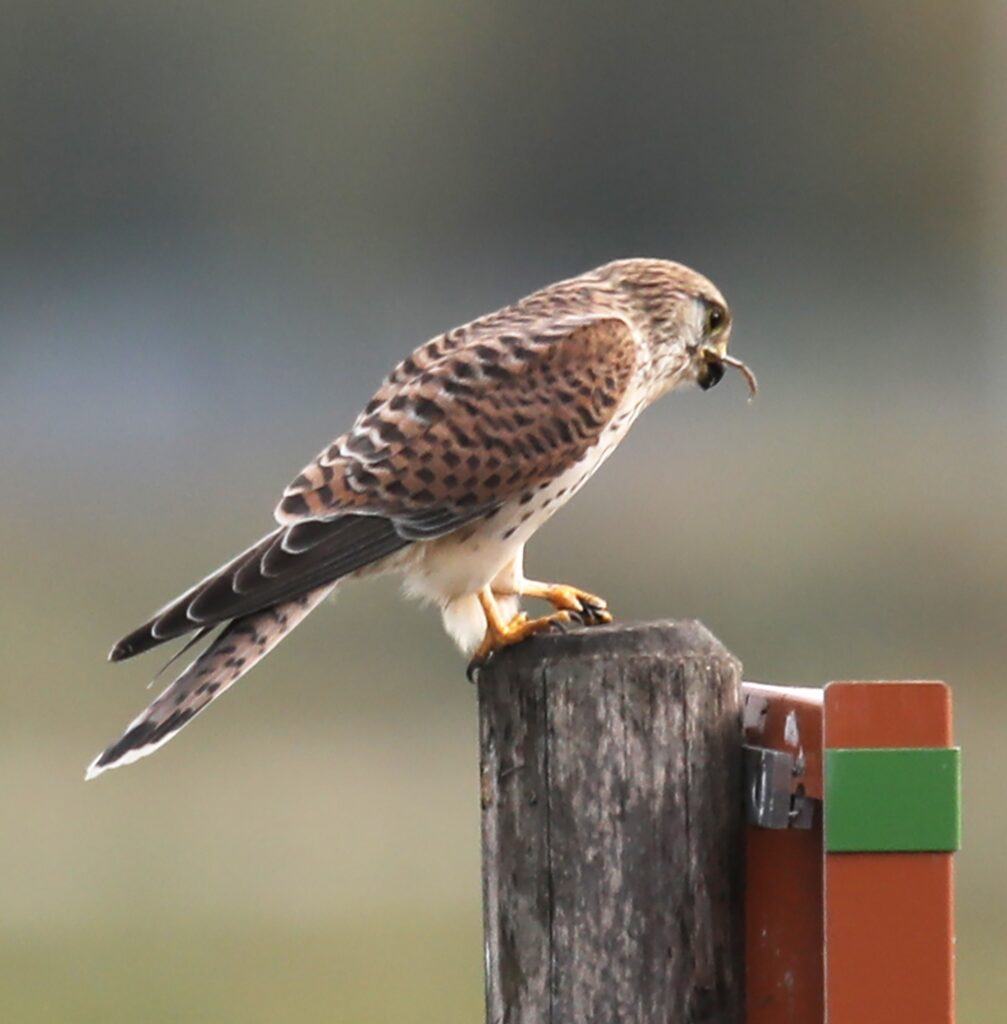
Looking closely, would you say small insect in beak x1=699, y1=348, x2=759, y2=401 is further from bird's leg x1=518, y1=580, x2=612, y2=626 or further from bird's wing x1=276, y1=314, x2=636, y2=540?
bird's leg x1=518, y1=580, x2=612, y2=626

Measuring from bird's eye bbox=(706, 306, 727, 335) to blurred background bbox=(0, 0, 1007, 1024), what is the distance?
3.46 metres

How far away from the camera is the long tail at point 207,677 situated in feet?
12.3

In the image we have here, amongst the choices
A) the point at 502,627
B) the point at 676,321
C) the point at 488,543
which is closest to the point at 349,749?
the point at 676,321

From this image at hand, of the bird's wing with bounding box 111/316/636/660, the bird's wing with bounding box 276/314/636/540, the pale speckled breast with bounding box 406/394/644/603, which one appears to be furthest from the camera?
the pale speckled breast with bounding box 406/394/644/603

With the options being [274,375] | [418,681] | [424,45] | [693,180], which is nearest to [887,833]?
[418,681]

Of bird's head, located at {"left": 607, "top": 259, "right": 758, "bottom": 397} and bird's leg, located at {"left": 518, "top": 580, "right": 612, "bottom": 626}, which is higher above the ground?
bird's head, located at {"left": 607, "top": 259, "right": 758, "bottom": 397}

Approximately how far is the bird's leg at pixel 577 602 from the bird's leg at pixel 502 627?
34 mm

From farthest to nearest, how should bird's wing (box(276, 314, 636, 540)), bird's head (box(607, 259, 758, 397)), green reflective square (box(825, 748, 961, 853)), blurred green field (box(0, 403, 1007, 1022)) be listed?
blurred green field (box(0, 403, 1007, 1022)), bird's head (box(607, 259, 758, 397)), bird's wing (box(276, 314, 636, 540)), green reflective square (box(825, 748, 961, 853))

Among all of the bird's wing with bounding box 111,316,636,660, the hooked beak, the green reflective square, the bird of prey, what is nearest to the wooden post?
the green reflective square

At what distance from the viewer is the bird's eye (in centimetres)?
485

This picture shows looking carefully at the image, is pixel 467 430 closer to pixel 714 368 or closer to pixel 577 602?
pixel 577 602

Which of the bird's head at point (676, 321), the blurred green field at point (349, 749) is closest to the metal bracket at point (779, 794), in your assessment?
the bird's head at point (676, 321)

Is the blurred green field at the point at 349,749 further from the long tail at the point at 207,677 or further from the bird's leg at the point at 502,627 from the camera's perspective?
the long tail at the point at 207,677

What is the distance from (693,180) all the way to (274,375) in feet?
15.0
